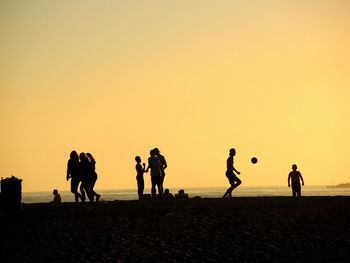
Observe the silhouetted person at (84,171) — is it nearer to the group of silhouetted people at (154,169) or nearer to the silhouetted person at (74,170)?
the silhouetted person at (74,170)

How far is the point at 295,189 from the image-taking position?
32.1 meters

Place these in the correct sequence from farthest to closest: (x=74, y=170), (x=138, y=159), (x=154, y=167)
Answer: (x=138, y=159), (x=154, y=167), (x=74, y=170)

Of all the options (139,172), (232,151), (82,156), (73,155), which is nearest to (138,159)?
(139,172)

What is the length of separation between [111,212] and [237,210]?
454cm

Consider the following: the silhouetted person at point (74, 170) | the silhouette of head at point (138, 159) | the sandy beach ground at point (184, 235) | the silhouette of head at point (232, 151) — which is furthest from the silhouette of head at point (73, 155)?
the silhouette of head at point (232, 151)

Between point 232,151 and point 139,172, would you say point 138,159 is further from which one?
point 232,151

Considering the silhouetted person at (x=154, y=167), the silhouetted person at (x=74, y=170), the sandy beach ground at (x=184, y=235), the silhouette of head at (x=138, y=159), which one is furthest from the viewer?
the silhouette of head at (x=138, y=159)

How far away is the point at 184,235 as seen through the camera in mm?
15711

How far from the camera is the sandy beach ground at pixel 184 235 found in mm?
13289

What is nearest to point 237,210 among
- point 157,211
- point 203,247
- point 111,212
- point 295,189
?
point 157,211

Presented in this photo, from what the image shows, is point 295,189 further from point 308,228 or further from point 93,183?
point 308,228

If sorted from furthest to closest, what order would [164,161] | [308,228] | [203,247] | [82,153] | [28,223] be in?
[164,161], [82,153], [28,223], [308,228], [203,247]

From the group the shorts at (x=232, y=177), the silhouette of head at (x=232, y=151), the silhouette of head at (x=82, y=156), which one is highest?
the silhouette of head at (x=232, y=151)

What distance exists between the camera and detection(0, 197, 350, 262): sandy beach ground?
13.3 m
